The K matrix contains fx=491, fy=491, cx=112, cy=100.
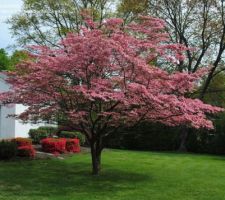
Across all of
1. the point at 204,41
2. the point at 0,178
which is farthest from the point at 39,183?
the point at 204,41

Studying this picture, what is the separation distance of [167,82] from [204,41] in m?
20.1

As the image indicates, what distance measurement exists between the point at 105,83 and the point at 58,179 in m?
2.83

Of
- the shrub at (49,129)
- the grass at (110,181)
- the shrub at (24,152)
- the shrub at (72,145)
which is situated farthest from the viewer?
the shrub at (49,129)

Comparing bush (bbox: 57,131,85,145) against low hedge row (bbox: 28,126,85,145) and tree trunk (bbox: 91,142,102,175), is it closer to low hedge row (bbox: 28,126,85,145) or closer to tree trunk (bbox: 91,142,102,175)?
low hedge row (bbox: 28,126,85,145)

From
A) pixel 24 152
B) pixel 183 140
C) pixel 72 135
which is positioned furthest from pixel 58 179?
pixel 183 140

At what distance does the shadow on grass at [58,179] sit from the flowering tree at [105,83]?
4.13 feet

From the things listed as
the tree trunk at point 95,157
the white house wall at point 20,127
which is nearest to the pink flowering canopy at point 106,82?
the tree trunk at point 95,157

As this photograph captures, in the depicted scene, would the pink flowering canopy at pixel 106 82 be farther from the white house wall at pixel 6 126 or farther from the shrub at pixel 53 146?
the white house wall at pixel 6 126

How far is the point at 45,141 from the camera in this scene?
2052 centimetres

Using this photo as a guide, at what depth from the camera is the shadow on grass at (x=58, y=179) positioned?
36.1ft

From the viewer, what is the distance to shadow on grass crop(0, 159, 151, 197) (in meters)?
11.0

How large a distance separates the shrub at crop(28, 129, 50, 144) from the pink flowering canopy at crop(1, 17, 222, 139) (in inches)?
494

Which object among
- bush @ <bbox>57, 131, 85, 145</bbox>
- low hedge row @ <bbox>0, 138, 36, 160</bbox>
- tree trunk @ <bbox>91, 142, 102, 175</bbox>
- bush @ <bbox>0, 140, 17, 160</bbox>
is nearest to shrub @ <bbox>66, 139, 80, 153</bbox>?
low hedge row @ <bbox>0, 138, 36, 160</bbox>

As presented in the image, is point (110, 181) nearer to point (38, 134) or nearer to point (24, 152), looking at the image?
point (24, 152)
